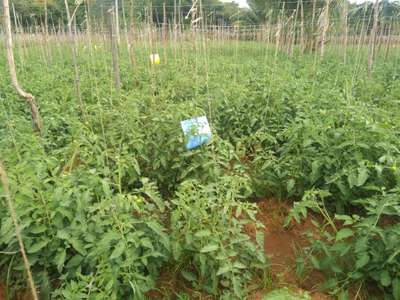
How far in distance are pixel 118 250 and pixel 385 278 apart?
1445 millimetres

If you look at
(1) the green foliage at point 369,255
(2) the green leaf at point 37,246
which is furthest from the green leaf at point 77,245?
(1) the green foliage at point 369,255

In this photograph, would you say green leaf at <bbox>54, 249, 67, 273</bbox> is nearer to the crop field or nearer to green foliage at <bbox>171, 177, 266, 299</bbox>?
the crop field

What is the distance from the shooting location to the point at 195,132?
8.71ft

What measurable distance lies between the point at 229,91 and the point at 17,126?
2.48 metres

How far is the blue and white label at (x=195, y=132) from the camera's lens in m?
2.65

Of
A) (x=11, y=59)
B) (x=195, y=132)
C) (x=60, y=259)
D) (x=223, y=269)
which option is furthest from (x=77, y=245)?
(x=11, y=59)

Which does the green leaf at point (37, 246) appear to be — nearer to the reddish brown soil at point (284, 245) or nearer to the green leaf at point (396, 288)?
the reddish brown soil at point (284, 245)

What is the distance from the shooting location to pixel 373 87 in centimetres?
509

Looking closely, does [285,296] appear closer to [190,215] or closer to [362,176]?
[190,215]

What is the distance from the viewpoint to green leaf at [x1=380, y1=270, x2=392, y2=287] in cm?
186

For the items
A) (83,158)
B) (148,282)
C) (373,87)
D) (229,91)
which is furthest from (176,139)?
(373,87)

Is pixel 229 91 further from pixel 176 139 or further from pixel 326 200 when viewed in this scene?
pixel 326 200

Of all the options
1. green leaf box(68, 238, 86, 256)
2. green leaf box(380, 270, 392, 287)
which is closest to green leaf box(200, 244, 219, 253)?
green leaf box(68, 238, 86, 256)

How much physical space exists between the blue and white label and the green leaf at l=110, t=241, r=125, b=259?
3.62ft
